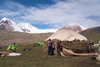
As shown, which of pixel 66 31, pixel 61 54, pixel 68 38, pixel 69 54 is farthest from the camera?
pixel 66 31

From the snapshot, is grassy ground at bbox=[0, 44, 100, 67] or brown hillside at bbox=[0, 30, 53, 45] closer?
grassy ground at bbox=[0, 44, 100, 67]

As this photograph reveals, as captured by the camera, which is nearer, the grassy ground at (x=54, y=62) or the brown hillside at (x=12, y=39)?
the grassy ground at (x=54, y=62)

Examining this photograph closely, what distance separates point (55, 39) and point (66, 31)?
2.30 metres

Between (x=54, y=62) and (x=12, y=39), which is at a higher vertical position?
(x=12, y=39)

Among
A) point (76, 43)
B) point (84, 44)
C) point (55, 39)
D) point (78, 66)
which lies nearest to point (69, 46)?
point (76, 43)

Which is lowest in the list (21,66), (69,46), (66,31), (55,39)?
(21,66)

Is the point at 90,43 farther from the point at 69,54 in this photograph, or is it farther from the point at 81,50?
the point at 69,54

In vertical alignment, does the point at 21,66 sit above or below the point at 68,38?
below

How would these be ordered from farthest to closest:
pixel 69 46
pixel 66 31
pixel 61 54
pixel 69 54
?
1. pixel 66 31
2. pixel 69 46
3. pixel 61 54
4. pixel 69 54

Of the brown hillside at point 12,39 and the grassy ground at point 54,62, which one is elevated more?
the brown hillside at point 12,39

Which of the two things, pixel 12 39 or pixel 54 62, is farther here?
pixel 12 39

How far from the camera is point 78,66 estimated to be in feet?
18.4

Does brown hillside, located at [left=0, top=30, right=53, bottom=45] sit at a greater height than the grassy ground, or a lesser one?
greater

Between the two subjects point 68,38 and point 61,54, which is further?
point 68,38
